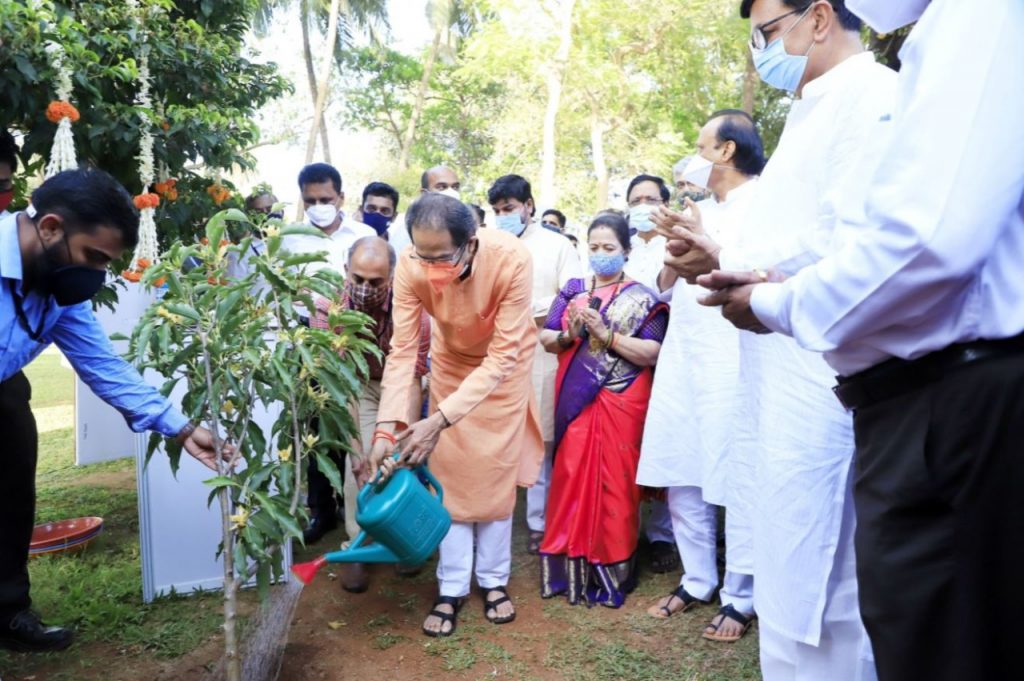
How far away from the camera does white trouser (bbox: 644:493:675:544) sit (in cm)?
403

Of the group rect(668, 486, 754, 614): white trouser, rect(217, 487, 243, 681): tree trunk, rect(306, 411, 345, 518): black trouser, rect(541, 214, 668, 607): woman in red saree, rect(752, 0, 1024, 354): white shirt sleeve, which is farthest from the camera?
rect(306, 411, 345, 518): black trouser

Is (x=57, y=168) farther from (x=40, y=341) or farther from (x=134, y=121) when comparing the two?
(x=40, y=341)

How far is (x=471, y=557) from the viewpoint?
3.39 m

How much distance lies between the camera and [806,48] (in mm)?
1972

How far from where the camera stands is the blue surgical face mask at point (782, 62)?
78.3 inches

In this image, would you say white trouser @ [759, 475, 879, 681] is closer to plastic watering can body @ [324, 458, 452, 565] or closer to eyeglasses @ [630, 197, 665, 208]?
plastic watering can body @ [324, 458, 452, 565]

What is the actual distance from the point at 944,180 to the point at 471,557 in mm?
2716

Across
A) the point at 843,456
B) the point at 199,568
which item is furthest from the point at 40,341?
the point at 843,456

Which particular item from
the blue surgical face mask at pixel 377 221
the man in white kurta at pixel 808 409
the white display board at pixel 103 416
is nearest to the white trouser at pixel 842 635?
the man in white kurta at pixel 808 409

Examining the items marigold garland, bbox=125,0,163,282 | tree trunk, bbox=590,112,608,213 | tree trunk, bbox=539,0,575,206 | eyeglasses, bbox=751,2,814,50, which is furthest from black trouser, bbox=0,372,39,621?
tree trunk, bbox=590,112,608,213

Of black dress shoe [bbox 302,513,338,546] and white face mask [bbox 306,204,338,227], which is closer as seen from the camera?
black dress shoe [bbox 302,513,338,546]

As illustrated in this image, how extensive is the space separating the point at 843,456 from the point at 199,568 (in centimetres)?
282

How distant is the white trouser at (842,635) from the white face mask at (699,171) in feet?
5.76

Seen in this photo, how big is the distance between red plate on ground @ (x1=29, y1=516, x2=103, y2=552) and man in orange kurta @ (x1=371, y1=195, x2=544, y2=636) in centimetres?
205
